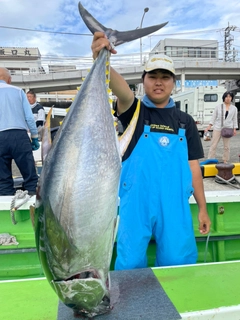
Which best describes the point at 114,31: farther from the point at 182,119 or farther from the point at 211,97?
the point at 211,97

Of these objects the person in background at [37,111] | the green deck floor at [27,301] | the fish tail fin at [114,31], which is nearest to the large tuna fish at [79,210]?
the green deck floor at [27,301]

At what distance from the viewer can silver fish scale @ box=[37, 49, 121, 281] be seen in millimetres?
1077

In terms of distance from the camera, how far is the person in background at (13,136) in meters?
3.68

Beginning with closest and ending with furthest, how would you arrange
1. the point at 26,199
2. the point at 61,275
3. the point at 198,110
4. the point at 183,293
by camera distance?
the point at 61,275 < the point at 183,293 < the point at 26,199 < the point at 198,110

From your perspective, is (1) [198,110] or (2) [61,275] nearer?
(2) [61,275]

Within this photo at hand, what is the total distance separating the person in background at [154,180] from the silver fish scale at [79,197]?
587 millimetres

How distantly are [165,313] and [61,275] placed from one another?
1.97ft

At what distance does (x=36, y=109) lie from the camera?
247 inches

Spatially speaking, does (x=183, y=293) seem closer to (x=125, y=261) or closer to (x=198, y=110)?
(x=125, y=261)

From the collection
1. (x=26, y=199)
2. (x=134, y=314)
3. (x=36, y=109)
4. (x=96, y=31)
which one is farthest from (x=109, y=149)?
(x=36, y=109)

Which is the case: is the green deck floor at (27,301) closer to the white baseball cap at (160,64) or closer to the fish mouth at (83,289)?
the fish mouth at (83,289)

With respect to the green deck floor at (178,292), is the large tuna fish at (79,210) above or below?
above

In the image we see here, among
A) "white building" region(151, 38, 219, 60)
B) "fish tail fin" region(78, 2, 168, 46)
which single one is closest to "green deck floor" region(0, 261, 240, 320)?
"fish tail fin" region(78, 2, 168, 46)

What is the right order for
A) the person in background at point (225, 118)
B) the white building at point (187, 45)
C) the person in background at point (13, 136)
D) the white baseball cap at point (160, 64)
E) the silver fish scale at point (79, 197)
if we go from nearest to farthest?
the silver fish scale at point (79, 197), the white baseball cap at point (160, 64), the person in background at point (13, 136), the person in background at point (225, 118), the white building at point (187, 45)
